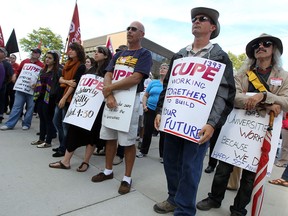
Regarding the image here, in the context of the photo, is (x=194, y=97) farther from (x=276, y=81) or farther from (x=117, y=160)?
(x=117, y=160)

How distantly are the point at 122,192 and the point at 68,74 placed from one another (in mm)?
2194

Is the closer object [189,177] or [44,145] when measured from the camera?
[189,177]

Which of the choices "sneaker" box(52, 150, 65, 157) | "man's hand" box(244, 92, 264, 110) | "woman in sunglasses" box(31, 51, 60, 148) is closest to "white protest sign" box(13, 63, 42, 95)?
"woman in sunglasses" box(31, 51, 60, 148)

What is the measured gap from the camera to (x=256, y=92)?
269cm

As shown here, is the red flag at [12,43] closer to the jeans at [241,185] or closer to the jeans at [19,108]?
the jeans at [19,108]

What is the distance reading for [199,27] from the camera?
2447 mm

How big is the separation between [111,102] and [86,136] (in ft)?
3.33

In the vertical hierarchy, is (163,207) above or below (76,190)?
above

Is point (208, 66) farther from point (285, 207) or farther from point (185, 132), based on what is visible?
point (285, 207)

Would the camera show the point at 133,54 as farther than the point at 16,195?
Yes

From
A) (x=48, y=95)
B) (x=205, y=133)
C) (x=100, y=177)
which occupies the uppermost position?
(x=205, y=133)

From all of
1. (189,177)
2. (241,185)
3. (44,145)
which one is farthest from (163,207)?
(44,145)

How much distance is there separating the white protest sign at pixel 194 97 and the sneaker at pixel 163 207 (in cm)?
86

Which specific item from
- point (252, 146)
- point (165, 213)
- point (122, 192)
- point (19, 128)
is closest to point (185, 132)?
point (252, 146)
